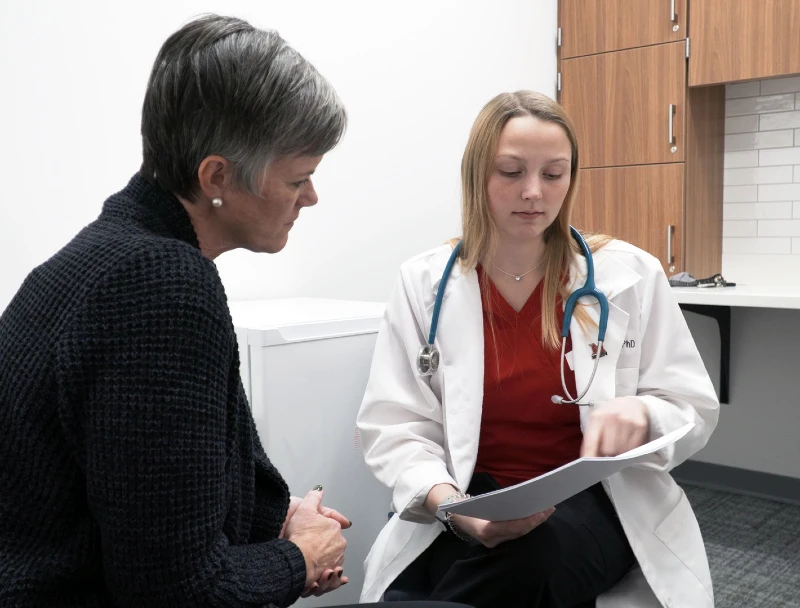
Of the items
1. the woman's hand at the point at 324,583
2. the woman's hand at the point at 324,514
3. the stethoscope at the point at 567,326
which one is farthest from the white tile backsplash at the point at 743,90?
the woman's hand at the point at 324,583

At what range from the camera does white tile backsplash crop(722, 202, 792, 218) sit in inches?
130

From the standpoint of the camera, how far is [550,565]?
134 cm

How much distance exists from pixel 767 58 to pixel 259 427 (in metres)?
2.39

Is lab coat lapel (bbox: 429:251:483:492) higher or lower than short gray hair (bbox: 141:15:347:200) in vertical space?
lower

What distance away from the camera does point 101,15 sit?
2.01 m

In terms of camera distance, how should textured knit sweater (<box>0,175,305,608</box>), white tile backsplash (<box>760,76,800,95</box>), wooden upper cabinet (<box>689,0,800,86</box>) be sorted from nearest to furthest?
textured knit sweater (<box>0,175,305,608</box>)
wooden upper cabinet (<box>689,0,800,86</box>)
white tile backsplash (<box>760,76,800,95</box>)

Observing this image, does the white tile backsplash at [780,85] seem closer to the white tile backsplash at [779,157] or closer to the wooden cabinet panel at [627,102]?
the white tile backsplash at [779,157]

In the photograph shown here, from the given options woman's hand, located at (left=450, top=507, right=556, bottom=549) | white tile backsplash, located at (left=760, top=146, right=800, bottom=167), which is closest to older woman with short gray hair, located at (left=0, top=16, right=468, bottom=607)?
woman's hand, located at (left=450, top=507, right=556, bottom=549)

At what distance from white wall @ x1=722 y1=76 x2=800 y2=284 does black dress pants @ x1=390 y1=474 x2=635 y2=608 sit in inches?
87.8

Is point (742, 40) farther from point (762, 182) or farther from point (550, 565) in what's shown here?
point (550, 565)

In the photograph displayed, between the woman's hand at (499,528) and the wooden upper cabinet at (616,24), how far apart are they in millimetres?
2518

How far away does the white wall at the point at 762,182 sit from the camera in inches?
129

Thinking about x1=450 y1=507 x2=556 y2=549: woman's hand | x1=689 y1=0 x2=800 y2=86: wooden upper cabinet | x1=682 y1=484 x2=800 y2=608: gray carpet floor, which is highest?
x1=689 y1=0 x2=800 y2=86: wooden upper cabinet

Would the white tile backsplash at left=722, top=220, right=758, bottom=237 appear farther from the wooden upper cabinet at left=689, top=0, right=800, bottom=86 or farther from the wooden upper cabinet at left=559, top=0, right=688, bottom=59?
the wooden upper cabinet at left=559, top=0, right=688, bottom=59
